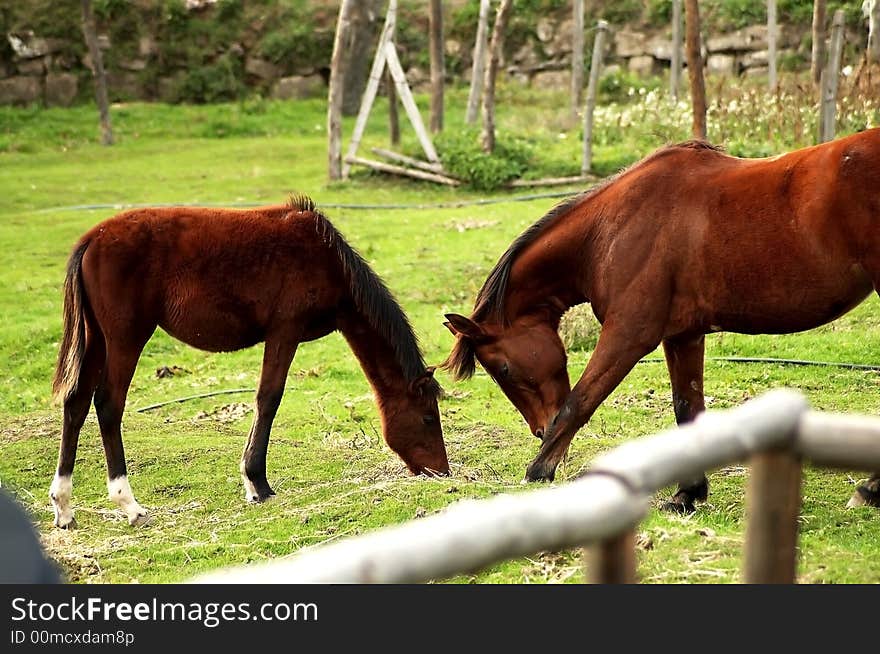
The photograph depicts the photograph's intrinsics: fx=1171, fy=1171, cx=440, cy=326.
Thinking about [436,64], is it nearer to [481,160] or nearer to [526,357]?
[481,160]

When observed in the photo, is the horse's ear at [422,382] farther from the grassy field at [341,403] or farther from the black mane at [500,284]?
the grassy field at [341,403]

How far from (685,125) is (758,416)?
1537 centimetres

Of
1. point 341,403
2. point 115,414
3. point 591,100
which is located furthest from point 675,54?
point 115,414

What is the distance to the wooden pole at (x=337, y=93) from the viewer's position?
17.1m

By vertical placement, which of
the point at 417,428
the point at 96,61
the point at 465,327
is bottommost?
the point at 417,428

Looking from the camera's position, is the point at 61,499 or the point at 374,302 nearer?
the point at 61,499

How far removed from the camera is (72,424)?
658 cm

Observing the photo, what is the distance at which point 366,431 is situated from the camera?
8562 mm

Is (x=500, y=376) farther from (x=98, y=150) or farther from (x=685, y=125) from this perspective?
(x=98, y=150)

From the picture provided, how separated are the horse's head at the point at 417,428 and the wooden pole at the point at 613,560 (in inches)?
181

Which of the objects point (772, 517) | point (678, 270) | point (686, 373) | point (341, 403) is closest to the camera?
point (772, 517)

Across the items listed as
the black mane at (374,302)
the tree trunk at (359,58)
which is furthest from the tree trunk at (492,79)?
the black mane at (374,302)

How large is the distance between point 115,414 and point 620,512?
477 centimetres
